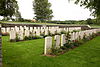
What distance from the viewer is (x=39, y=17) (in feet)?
169

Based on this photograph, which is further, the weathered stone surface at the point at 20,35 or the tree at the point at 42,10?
the tree at the point at 42,10

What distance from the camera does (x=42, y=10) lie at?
168ft

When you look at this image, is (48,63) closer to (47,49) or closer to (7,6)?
(47,49)

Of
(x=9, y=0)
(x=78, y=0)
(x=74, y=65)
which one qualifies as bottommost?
(x=74, y=65)

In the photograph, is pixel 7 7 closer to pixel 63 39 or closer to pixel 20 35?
pixel 20 35

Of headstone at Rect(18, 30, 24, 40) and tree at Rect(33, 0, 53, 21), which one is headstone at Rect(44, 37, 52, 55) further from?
tree at Rect(33, 0, 53, 21)

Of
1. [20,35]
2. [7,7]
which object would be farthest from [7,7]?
[20,35]

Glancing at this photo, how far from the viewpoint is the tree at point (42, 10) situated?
50.4 meters

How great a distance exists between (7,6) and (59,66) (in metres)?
25.8

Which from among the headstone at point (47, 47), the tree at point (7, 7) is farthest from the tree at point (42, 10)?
the headstone at point (47, 47)

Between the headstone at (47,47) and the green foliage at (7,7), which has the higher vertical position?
the green foliage at (7,7)

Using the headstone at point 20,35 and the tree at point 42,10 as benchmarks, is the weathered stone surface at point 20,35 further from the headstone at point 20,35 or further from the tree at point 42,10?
the tree at point 42,10

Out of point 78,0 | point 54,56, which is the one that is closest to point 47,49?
point 54,56

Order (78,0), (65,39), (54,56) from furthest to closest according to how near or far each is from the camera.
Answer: (65,39) < (78,0) < (54,56)
